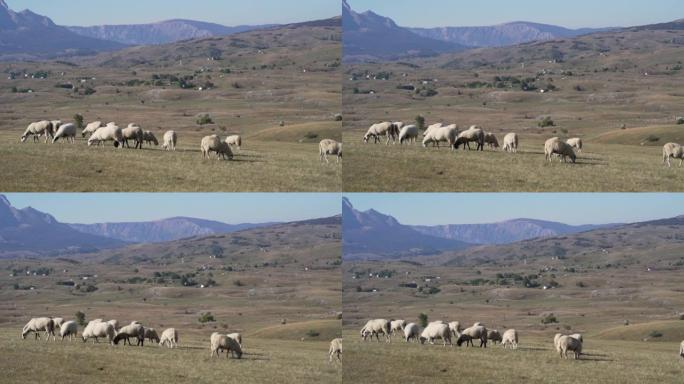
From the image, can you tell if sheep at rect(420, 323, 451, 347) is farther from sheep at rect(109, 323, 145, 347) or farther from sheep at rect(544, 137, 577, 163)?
sheep at rect(109, 323, 145, 347)

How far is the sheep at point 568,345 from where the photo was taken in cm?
5188

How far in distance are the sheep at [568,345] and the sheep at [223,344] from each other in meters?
16.1

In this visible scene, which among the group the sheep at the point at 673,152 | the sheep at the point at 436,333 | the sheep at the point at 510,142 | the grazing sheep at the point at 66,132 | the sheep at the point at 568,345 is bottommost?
the sheep at the point at 436,333

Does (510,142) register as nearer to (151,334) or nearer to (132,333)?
(151,334)

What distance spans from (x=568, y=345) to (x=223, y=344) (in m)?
17.1

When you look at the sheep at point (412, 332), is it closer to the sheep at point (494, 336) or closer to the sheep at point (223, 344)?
the sheep at point (494, 336)

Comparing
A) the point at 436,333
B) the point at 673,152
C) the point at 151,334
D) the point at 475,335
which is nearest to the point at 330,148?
the point at 436,333

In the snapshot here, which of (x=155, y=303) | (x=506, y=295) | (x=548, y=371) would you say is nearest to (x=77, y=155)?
(x=548, y=371)

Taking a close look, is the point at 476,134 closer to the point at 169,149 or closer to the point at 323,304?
the point at 169,149

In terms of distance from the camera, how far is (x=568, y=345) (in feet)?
171

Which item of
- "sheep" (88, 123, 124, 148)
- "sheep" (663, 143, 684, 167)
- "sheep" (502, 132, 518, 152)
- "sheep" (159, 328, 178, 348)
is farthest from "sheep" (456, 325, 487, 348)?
"sheep" (88, 123, 124, 148)

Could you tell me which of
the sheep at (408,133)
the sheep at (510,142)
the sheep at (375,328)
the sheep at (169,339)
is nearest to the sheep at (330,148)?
the sheep at (408,133)

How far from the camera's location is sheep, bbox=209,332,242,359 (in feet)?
177

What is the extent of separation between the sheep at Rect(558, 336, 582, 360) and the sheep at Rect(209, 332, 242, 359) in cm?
1614
